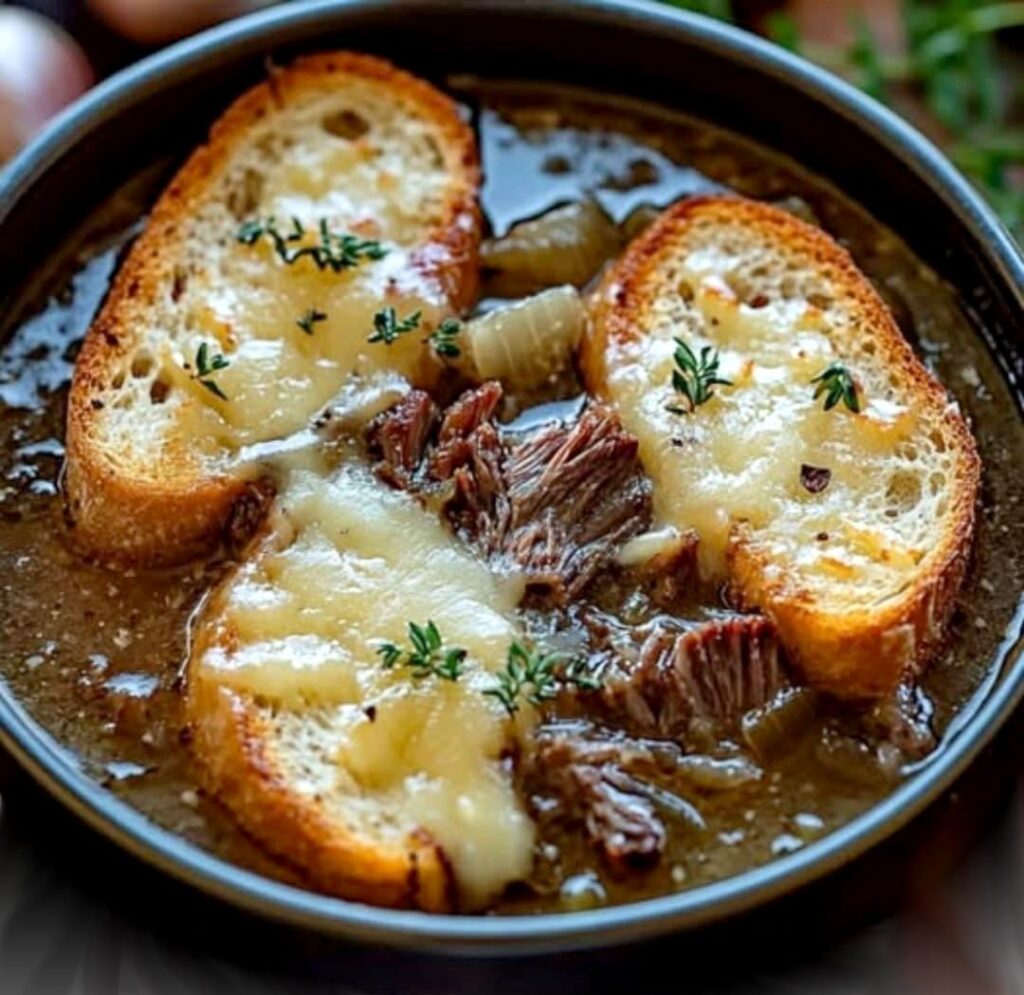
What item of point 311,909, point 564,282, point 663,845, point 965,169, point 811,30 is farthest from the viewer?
point 811,30

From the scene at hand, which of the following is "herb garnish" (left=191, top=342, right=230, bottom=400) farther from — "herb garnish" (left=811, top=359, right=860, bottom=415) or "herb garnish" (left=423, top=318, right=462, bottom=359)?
"herb garnish" (left=811, top=359, right=860, bottom=415)

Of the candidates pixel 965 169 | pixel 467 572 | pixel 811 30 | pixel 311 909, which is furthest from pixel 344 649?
pixel 811 30

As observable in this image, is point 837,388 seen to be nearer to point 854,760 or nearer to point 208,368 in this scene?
point 854,760

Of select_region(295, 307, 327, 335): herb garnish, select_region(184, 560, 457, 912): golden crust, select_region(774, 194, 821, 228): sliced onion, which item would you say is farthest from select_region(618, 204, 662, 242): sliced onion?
select_region(184, 560, 457, 912): golden crust

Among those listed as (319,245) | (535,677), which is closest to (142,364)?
(319,245)

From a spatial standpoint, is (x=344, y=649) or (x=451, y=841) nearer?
(x=451, y=841)

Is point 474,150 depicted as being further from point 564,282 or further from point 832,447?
point 832,447

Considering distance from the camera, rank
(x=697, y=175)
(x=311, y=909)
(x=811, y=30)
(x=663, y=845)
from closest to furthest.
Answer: (x=311, y=909) < (x=663, y=845) < (x=697, y=175) < (x=811, y=30)
